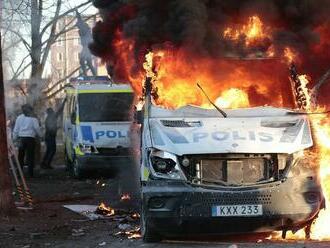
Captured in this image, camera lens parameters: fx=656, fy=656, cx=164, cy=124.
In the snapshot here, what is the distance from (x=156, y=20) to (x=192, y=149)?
3398 mm

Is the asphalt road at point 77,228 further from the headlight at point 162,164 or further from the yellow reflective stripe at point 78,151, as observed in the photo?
the yellow reflective stripe at point 78,151

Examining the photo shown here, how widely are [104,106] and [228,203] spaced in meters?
9.57

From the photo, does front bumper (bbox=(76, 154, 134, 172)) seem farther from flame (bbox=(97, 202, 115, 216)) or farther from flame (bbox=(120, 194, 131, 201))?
flame (bbox=(97, 202, 115, 216))

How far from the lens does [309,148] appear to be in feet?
23.2

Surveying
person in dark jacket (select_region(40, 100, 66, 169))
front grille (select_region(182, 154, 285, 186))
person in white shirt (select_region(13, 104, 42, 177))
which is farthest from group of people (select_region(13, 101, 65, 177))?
front grille (select_region(182, 154, 285, 186))

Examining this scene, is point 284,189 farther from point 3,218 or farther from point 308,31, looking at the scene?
point 3,218

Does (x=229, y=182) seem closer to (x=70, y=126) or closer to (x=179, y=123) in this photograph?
(x=179, y=123)

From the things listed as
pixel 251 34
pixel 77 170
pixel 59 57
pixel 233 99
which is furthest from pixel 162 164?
pixel 59 57

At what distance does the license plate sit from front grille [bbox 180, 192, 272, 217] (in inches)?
1.2

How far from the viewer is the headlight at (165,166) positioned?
22.8 ft

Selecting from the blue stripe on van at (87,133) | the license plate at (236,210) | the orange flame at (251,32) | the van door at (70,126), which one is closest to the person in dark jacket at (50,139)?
the van door at (70,126)

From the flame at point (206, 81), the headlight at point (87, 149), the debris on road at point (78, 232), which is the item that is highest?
the flame at point (206, 81)

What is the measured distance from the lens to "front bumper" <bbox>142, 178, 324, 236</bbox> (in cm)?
686

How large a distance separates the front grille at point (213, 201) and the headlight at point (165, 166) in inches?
10.5
